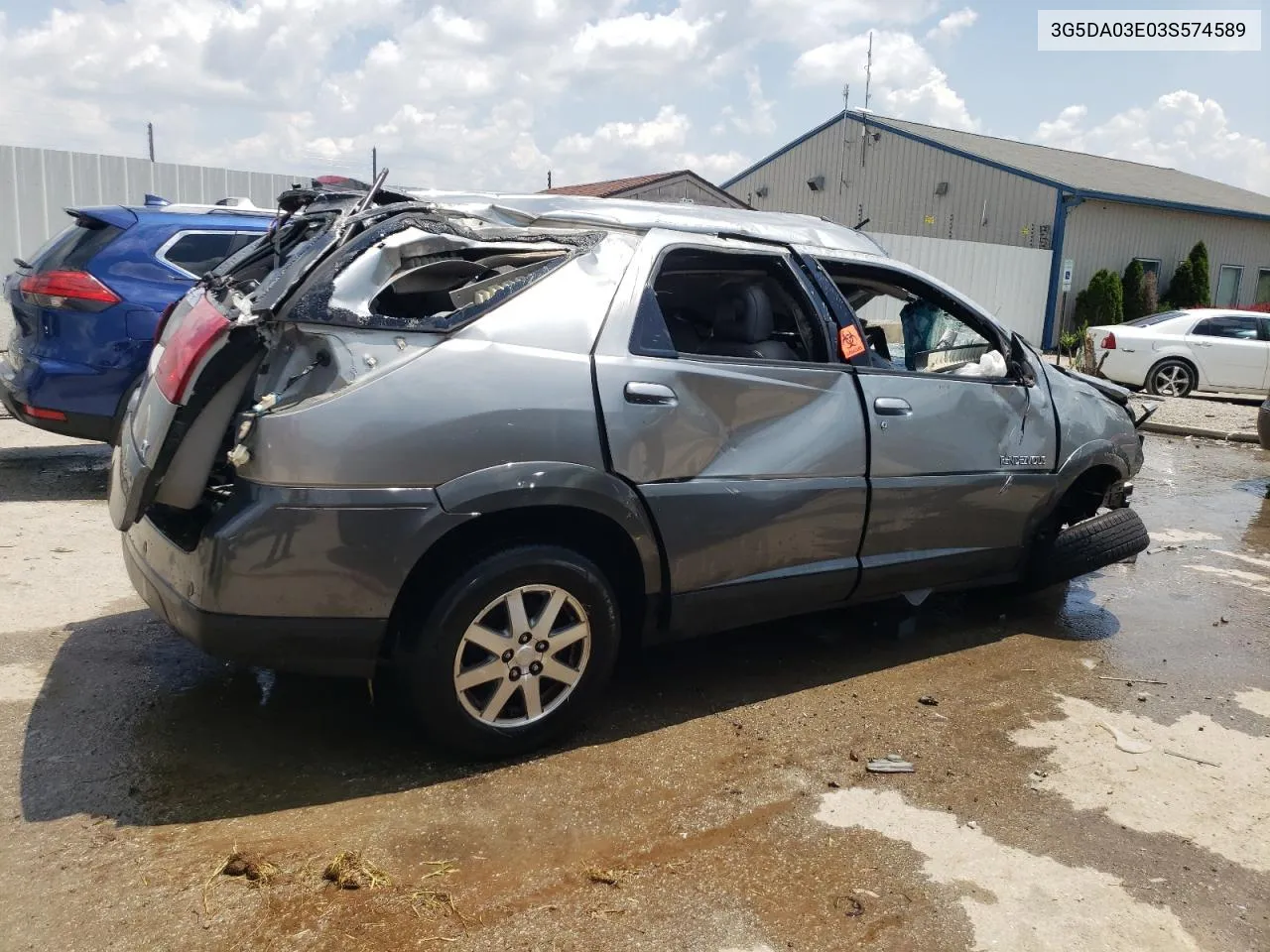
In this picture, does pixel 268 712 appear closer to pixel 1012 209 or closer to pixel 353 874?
pixel 353 874

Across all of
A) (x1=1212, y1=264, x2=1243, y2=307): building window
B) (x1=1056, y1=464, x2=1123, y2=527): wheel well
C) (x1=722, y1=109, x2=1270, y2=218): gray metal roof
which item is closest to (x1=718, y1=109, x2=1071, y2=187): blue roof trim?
(x1=722, y1=109, x2=1270, y2=218): gray metal roof

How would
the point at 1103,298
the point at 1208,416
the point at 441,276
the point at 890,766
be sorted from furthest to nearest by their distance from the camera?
the point at 1103,298 → the point at 1208,416 → the point at 890,766 → the point at 441,276

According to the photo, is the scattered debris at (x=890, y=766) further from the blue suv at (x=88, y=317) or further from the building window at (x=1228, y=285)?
the building window at (x=1228, y=285)

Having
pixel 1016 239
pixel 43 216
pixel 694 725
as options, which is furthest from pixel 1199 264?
pixel 694 725

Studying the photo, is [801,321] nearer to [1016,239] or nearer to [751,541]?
[751,541]

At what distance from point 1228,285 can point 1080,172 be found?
225 inches

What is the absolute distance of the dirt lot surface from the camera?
269cm

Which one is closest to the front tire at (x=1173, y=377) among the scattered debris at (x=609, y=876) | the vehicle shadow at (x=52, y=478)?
the vehicle shadow at (x=52, y=478)

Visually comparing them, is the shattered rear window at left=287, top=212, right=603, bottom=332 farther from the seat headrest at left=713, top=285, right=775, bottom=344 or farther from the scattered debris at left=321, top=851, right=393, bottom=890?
the scattered debris at left=321, top=851, right=393, bottom=890

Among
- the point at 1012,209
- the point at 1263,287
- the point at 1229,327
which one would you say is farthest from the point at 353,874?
the point at 1263,287

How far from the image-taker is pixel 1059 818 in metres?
3.32

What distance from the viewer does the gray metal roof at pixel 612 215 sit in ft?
12.6

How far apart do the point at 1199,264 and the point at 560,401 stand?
91.9 ft

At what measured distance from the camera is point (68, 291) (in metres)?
6.21
